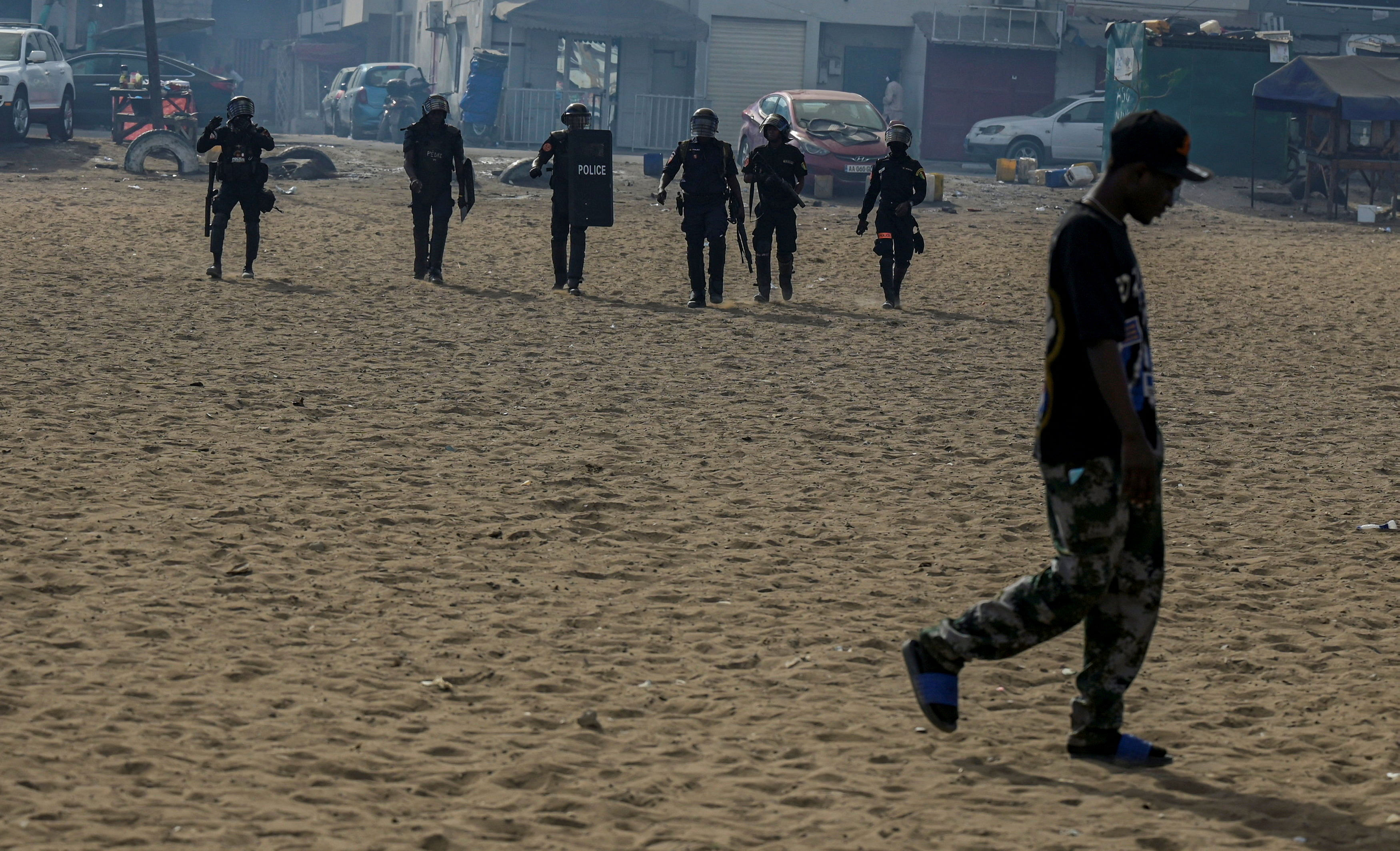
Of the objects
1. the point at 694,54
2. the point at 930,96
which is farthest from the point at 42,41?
the point at 930,96

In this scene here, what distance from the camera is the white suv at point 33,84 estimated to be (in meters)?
25.0

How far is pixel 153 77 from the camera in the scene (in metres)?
28.6

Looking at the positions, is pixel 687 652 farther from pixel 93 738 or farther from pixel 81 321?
pixel 81 321

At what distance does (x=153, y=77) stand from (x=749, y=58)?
1370 centimetres

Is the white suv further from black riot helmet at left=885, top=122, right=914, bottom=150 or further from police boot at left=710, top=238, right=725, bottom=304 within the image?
black riot helmet at left=885, top=122, right=914, bottom=150

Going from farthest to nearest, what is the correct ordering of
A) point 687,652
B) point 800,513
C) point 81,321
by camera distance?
point 81,321 < point 800,513 < point 687,652

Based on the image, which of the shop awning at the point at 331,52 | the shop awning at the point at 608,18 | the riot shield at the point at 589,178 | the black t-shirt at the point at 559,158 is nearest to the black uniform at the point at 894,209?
the riot shield at the point at 589,178

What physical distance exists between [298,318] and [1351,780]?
9.62 metres

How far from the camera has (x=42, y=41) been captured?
26.5m

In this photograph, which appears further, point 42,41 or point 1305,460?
point 42,41

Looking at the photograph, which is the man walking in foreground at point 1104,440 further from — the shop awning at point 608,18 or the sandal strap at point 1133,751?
the shop awning at point 608,18

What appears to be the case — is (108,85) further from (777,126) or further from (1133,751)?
(1133,751)

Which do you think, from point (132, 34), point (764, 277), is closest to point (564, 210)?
point (764, 277)

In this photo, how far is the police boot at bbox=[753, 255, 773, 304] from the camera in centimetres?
1452
